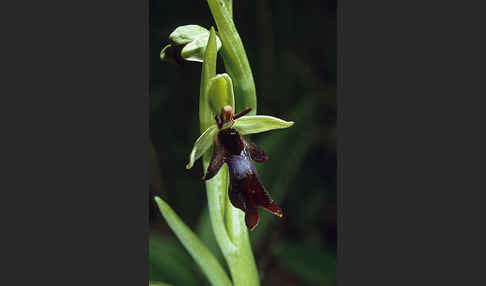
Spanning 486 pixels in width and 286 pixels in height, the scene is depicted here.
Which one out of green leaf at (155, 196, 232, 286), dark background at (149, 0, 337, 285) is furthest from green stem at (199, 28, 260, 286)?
dark background at (149, 0, 337, 285)

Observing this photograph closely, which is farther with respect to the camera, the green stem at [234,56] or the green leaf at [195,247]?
the green leaf at [195,247]

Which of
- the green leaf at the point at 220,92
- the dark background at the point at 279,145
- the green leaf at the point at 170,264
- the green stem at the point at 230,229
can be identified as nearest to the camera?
the green leaf at the point at 220,92

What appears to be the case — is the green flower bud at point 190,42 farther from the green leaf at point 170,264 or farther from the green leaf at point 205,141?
the green leaf at point 170,264

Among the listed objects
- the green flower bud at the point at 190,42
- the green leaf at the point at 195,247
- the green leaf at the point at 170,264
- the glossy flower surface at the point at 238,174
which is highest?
the green flower bud at the point at 190,42

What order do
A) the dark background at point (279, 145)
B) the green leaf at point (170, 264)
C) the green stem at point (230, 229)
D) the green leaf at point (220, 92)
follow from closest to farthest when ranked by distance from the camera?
the green leaf at point (220, 92) → the green stem at point (230, 229) → the green leaf at point (170, 264) → the dark background at point (279, 145)

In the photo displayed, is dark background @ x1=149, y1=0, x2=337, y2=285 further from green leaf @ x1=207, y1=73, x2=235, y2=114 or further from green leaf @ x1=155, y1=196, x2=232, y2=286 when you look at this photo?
green leaf @ x1=207, y1=73, x2=235, y2=114

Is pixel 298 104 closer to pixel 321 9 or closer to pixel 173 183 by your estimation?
pixel 321 9

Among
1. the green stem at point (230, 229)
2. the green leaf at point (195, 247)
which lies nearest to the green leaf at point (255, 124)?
the green stem at point (230, 229)

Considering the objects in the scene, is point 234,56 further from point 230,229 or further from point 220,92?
point 230,229

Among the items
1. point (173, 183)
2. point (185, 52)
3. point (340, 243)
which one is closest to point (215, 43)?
point (185, 52)
